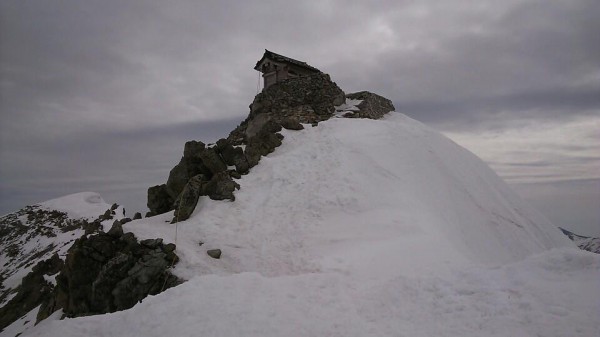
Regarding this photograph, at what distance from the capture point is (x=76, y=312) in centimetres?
1293

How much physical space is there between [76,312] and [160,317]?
8.37 m

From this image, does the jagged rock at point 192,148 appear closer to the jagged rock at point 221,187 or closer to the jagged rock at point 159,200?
the jagged rock at point 159,200

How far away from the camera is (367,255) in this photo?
12000 millimetres

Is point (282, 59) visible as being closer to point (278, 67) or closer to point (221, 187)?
point (278, 67)

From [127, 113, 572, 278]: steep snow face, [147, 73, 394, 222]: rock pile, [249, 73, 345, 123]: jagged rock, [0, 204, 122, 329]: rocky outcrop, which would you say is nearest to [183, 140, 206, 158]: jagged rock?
[147, 73, 394, 222]: rock pile

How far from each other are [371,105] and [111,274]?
25012mm

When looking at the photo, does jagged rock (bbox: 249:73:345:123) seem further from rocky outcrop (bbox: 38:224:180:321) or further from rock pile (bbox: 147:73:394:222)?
rocky outcrop (bbox: 38:224:180:321)

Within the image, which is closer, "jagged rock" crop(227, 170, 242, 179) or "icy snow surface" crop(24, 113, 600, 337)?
"icy snow surface" crop(24, 113, 600, 337)

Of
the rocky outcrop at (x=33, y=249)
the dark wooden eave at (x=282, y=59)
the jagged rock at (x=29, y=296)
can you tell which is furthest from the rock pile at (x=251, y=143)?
the jagged rock at (x=29, y=296)

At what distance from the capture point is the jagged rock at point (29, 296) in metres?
22.5

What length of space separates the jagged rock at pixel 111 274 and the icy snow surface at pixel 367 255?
27.0 inches

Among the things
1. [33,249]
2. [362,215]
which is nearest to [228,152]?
[362,215]

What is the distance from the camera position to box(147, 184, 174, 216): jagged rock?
1894 centimetres

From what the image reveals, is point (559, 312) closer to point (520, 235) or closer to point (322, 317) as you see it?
point (322, 317)
